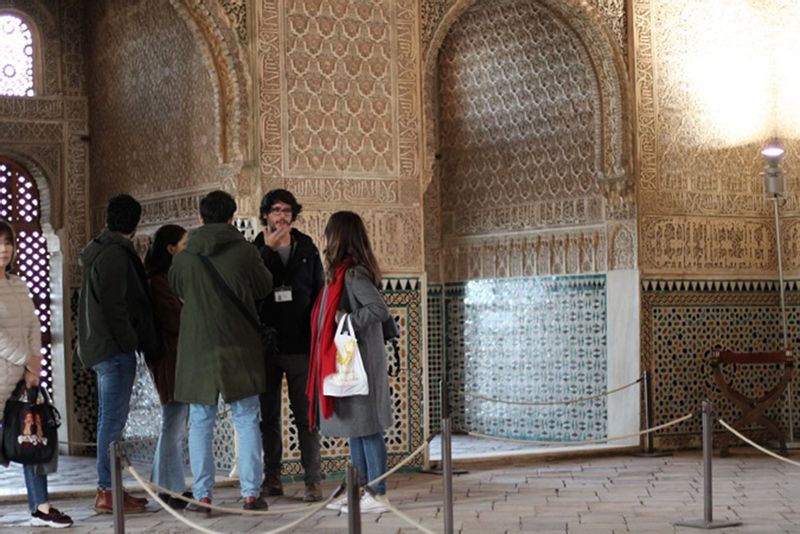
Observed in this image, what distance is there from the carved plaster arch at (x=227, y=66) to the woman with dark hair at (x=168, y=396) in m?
1.52

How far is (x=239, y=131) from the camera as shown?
30.0 feet

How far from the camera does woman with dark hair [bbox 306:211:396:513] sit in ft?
23.2

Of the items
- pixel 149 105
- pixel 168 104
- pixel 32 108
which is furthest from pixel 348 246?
pixel 32 108

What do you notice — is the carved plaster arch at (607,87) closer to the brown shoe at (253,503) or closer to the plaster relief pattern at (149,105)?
the plaster relief pattern at (149,105)

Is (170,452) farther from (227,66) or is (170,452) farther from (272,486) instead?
(227,66)

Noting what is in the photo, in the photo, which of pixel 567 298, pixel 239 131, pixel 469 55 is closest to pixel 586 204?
pixel 567 298

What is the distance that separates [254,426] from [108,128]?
15.4ft

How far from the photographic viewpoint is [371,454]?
718 centimetres

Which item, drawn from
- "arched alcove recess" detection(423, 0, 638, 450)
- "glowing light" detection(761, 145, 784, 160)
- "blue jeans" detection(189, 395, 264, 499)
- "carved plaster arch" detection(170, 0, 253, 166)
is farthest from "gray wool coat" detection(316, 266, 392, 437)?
"glowing light" detection(761, 145, 784, 160)

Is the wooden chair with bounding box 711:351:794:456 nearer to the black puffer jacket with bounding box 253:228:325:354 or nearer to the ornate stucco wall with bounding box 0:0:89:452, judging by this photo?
the black puffer jacket with bounding box 253:228:325:354

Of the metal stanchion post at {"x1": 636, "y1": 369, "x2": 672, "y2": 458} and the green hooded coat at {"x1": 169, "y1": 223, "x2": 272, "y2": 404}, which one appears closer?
the green hooded coat at {"x1": 169, "y1": 223, "x2": 272, "y2": 404}

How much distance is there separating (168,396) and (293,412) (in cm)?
77

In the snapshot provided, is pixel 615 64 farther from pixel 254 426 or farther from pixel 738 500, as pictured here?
pixel 254 426

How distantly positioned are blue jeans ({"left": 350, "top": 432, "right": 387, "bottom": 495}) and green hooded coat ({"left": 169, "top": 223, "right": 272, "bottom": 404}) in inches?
23.9
